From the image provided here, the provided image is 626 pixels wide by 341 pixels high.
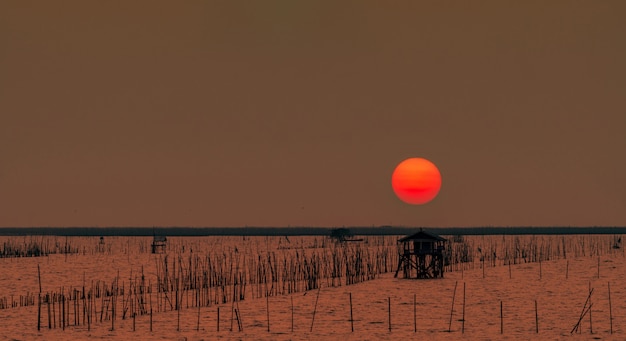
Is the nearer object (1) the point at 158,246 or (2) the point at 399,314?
(2) the point at 399,314

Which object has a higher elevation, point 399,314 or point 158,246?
point 158,246

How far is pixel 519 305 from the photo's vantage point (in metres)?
32.4

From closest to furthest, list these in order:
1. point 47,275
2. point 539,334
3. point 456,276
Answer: point 539,334, point 456,276, point 47,275

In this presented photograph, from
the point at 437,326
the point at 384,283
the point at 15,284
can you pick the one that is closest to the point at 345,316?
the point at 437,326

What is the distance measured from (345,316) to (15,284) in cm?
2396

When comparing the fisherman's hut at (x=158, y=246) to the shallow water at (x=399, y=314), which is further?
the fisherman's hut at (x=158, y=246)

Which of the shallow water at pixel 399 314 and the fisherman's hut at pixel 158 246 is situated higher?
the fisherman's hut at pixel 158 246

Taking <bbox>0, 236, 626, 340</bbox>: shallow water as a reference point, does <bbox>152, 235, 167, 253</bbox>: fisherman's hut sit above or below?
above

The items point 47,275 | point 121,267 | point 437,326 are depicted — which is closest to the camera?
point 437,326

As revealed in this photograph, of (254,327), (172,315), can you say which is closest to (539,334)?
(254,327)

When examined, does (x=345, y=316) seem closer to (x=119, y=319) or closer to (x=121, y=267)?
(x=119, y=319)

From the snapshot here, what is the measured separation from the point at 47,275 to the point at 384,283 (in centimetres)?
2350

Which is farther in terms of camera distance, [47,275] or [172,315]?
[47,275]

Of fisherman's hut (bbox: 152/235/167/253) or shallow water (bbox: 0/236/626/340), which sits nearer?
shallow water (bbox: 0/236/626/340)
